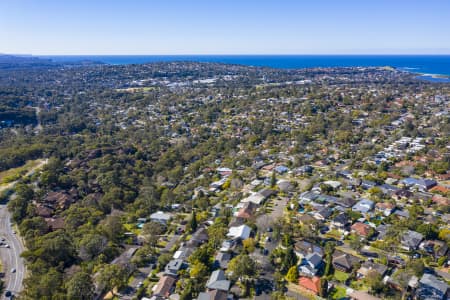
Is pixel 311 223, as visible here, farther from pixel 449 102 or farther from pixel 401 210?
pixel 449 102

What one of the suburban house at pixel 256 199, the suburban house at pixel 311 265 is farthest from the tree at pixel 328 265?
the suburban house at pixel 256 199

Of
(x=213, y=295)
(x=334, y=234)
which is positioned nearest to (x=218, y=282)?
(x=213, y=295)

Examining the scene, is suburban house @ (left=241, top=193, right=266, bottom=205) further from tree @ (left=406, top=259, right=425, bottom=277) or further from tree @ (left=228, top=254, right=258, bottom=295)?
tree @ (left=406, top=259, right=425, bottom=277)

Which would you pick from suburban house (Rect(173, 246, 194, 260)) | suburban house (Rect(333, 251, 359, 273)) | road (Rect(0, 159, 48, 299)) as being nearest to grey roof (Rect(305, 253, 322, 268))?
suburban house (Rect(333, 251, 359, 273))

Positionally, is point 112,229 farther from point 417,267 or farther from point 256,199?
point 417,267

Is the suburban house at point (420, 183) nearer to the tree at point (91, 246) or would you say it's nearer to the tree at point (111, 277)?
the tree at point (111, 277)
